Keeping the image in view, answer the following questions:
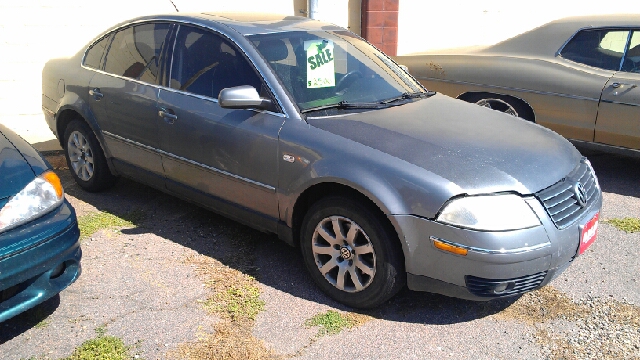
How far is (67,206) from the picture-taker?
3.44m

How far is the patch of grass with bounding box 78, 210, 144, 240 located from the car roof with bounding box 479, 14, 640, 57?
411cm

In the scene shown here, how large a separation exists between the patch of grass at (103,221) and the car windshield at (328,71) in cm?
180

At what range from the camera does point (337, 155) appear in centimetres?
345

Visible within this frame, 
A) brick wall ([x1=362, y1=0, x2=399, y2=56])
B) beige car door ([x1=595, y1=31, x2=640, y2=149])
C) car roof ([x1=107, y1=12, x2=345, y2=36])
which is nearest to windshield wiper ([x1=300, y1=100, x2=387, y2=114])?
car roof ([x1=107, y1=12, x2=345, y2=36])

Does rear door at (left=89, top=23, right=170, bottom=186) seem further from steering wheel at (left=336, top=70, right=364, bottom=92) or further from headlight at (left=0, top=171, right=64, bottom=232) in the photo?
steering wheel at (left=336, top=70, right=364, bottom=92)

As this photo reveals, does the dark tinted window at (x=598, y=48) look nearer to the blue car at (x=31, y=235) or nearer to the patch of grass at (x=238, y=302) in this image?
the patch of grass at (x=238, y=302)

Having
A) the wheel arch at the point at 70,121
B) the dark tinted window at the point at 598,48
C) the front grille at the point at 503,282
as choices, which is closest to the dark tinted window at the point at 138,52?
the wheel arch at the point at 70,121

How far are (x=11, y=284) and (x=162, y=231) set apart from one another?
1.68 metres

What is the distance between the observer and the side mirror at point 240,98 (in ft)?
12.1

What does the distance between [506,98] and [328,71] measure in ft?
9.28

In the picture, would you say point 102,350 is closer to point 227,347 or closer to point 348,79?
point 227,347

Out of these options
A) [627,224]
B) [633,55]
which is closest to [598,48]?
[633,55]

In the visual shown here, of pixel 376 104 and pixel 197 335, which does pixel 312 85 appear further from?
pixel 197 335

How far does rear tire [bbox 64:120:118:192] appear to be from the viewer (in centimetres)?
511
